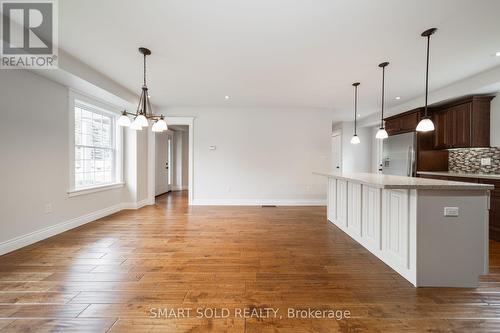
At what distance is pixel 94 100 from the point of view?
167 inches

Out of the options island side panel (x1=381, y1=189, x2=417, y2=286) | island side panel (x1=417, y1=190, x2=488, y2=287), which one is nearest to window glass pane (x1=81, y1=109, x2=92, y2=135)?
island side panel (x1=381, y1=189, x2=417, y2=286)

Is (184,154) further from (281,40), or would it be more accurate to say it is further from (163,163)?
(281,40)

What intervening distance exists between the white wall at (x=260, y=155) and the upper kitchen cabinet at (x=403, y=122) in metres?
1.53

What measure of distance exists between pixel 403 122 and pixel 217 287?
552cm

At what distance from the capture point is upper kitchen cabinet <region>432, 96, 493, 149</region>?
3.79m

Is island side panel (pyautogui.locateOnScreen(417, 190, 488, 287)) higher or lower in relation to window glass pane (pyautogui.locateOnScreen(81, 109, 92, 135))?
lower

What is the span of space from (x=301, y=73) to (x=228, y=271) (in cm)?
316

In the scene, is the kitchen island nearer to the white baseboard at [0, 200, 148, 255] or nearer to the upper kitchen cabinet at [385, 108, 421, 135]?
the upper kitchen cabinet at [385, 108, 421, 135]

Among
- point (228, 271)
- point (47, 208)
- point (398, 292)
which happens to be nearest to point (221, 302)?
point (228, 271)

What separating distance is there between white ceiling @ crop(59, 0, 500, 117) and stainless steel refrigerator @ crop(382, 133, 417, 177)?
121 centimetres

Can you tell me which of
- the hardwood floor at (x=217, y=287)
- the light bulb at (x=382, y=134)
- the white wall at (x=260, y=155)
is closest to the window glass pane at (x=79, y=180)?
the hardwood floor at (x=217, y=287)

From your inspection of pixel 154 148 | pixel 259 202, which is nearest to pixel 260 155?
pixel 259 202

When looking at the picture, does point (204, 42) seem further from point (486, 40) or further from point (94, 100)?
point (486, 40)

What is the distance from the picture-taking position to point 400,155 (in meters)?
5.10
